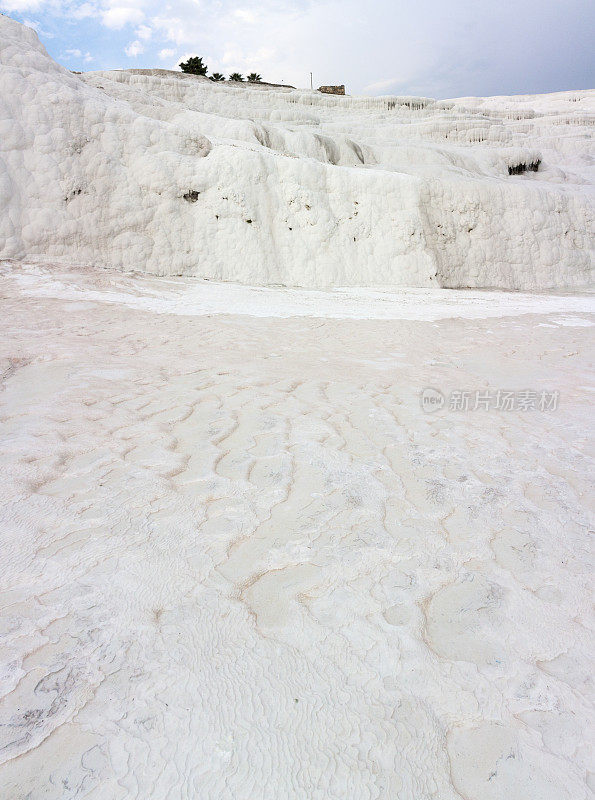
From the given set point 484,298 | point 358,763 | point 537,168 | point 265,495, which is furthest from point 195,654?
point 537,168

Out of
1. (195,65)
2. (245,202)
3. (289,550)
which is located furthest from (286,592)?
(195,65)

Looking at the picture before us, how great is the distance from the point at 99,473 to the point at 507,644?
1547 mm

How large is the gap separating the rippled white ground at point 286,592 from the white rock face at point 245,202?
15.1 ft

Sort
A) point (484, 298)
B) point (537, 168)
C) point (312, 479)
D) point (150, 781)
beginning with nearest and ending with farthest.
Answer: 1. point (150, 781)
2. point (312, 479)
3. point (484, 298)
4. point (537, 168)

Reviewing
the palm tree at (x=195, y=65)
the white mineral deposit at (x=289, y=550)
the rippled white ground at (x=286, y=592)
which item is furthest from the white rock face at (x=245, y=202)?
the palm tree at (x=195, y=65)

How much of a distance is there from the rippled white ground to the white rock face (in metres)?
4.60

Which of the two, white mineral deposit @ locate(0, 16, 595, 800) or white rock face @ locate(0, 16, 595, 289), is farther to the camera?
white rock face @ locate(0, 16, 595, 289)

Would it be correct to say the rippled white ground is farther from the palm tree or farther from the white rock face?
the palm tree

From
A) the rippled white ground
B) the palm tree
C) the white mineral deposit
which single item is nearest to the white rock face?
the white mineral deposit

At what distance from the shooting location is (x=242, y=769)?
0.95 metres

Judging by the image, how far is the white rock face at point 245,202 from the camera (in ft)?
22.3

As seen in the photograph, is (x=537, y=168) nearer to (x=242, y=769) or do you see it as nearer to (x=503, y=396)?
(x=503, y=396)

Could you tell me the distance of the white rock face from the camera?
679 cm

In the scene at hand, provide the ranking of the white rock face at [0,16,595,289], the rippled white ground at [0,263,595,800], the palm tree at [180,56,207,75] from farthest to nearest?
→ the palm tree at [180,56,207,75] < the white rock face at [0,16,595,289] < the rippled white ground at [0,263,595,800]
